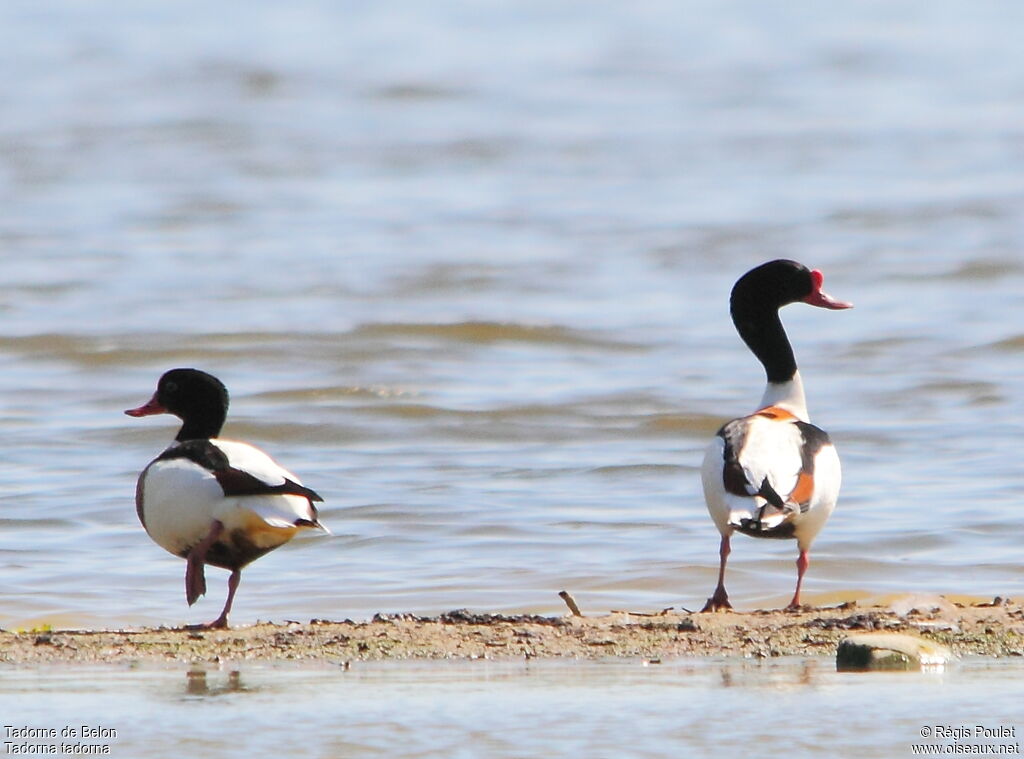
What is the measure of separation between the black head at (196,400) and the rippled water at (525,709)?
2575mm

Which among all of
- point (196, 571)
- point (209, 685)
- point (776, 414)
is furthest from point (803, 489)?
Answer: point (209, 685)

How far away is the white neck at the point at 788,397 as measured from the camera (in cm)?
931

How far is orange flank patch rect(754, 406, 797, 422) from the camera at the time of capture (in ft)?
29.1

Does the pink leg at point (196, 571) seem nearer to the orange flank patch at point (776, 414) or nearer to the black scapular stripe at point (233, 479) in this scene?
the black scapular stripe at point (233, 479)

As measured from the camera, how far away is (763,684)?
20.4 feet

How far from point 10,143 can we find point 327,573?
23648mm

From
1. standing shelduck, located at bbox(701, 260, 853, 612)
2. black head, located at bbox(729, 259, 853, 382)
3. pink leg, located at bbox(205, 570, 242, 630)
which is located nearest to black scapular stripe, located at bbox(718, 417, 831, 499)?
standing shelduck, located at bbox(701, 260, 853, 612)

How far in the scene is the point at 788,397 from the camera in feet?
30.7

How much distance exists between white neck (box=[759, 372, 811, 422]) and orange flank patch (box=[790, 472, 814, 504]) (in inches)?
45.1

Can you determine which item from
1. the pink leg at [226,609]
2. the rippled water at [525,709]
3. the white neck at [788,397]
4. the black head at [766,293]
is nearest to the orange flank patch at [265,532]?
the pink leg at [226,609]

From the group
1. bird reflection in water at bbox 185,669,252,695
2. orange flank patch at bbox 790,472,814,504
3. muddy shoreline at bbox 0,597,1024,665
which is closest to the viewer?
bird reflection in water at bbox 185,669,252,695

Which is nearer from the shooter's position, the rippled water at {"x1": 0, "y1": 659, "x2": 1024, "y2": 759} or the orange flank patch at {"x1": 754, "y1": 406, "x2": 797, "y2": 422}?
the rippled water at {"x1": 0, "y1": 659, "x2": 1024, "y2": 759}

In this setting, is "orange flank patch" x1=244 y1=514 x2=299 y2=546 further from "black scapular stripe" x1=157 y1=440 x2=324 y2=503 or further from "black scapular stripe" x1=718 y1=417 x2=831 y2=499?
"black scapular stripe" x1=718 y1=417 x2=831 y2=499

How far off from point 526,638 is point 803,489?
164cm
